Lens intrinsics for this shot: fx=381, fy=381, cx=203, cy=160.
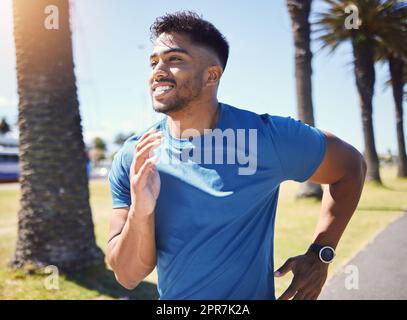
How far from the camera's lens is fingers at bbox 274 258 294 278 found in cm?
175

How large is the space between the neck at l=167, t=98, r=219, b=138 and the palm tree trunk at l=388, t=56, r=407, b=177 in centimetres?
2505

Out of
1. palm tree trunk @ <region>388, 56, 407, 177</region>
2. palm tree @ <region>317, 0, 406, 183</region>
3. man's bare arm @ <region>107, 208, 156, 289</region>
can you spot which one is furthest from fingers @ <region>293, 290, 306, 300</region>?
palm tree trunk @ <region>388, 56, 407, 177</region>

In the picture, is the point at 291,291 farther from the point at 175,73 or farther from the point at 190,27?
the point at 190,27

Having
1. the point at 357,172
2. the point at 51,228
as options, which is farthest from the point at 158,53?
the point at 51,228

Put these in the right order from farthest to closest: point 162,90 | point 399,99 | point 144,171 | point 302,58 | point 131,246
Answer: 1. point 399,99
2. point 302,58
3. point 162,90
4. point 131,246
5. point 144,171

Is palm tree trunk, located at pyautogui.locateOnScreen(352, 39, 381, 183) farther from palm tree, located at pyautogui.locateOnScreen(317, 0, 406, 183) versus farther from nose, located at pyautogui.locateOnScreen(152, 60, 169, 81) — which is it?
nose, located at pyautogui.locateOnScreen(152, 60, 169, 81)

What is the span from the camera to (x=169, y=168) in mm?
1721

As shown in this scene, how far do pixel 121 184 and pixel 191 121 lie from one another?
456 millimetres

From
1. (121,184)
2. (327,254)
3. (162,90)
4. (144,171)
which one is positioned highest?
(162,90)

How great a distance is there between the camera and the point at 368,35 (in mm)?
18281

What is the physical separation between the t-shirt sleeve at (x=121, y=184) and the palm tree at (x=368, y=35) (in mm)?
17551

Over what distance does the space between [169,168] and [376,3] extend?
1950 centimetres

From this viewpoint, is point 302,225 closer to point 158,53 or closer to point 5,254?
point 5,254

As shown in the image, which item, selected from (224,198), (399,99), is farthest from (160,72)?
(399,99)
